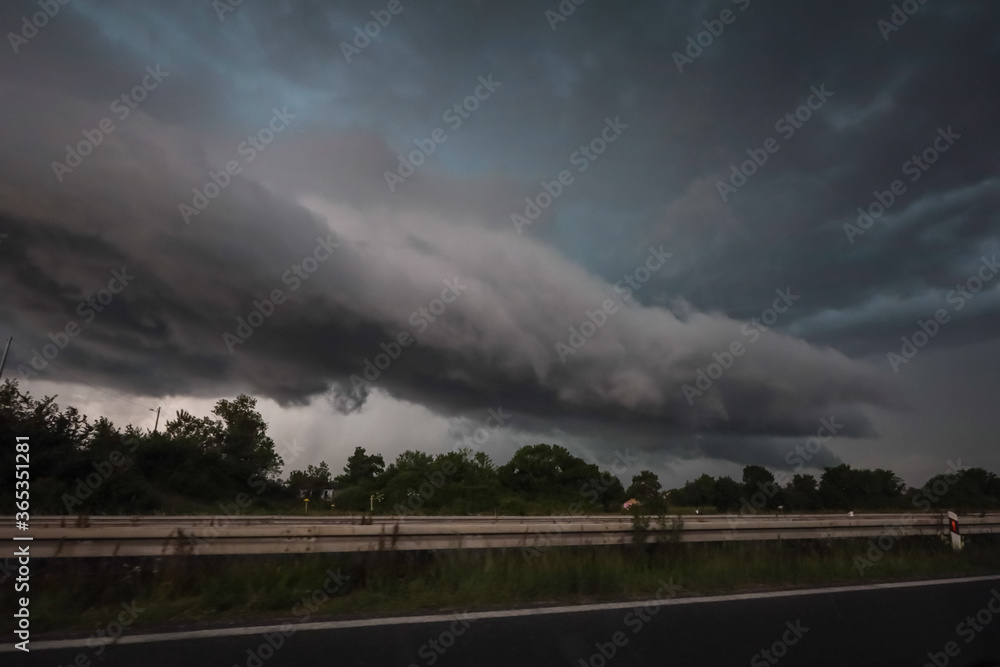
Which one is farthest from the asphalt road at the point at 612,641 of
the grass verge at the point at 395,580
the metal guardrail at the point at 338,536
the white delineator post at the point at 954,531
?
the white delineator post at the point at 954,531

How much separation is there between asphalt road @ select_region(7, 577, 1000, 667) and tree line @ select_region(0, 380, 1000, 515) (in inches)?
186

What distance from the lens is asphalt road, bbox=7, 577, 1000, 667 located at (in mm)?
4832

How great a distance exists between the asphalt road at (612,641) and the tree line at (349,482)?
15.5 feet

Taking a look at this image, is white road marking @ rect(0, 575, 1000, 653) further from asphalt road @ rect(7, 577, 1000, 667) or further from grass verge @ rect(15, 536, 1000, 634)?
grass verge @ rect(15, 536, 1000, 634)

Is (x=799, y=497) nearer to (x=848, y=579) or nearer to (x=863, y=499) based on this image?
(x=863, y=499)

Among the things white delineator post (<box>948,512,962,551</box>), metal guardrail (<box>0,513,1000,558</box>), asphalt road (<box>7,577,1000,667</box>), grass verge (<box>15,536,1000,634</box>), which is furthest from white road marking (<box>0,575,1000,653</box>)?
white delineator post (<box>948,512,962,551</box>)

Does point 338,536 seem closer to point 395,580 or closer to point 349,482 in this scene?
point 395,580

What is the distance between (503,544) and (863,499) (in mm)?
59967

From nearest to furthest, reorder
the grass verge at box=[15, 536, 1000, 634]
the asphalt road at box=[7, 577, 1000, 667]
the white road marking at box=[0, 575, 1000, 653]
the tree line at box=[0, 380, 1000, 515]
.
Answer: the asphalt road at box=[7, 577, 1000, 667]
the white road marking at box=[0, 575, 1000, 653]
the grass verge at box=[15, 536, 1000, 634]
the tree line at box=[0, 380, 1000, 515]

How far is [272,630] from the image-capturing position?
551 cm

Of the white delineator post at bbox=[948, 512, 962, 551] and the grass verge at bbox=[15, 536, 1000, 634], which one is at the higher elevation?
the white delineator post at bbox=[948, 512, 962, 551]

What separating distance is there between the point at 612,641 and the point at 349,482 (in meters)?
73.7

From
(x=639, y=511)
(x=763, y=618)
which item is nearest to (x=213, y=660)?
(x=763, y=618)

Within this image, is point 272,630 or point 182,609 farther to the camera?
point 182,609
